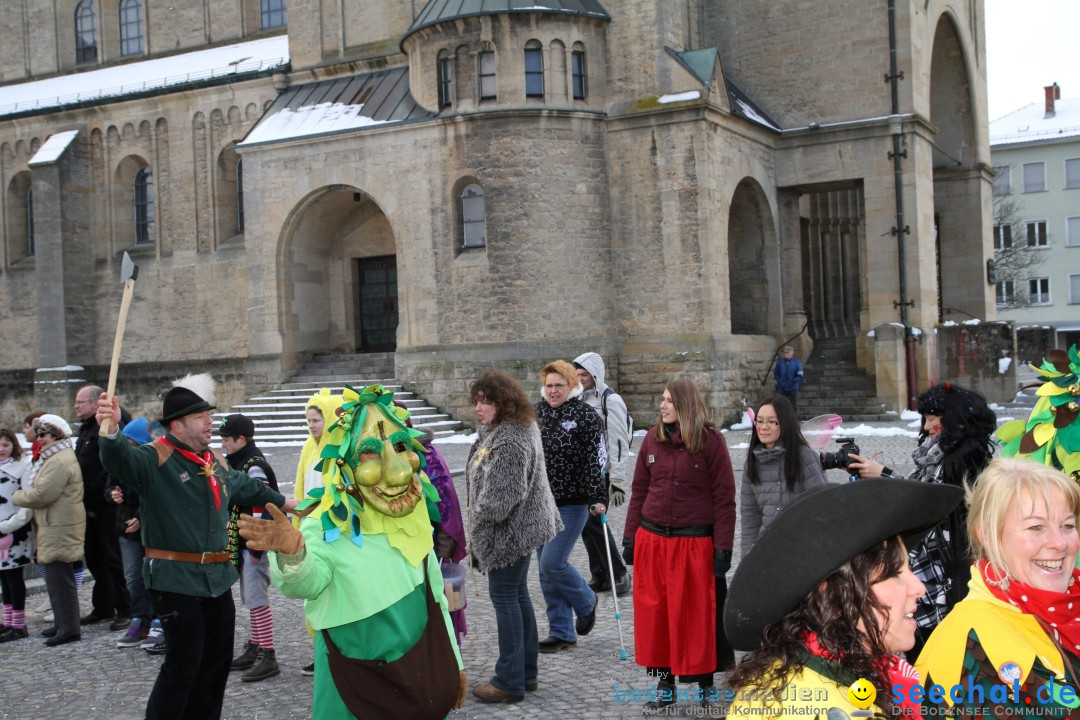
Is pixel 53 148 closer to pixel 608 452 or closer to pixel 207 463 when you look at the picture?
pixel 608 452

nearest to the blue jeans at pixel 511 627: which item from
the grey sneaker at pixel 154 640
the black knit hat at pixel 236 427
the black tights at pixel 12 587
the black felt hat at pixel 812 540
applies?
the black knit hat at pixel 236 427

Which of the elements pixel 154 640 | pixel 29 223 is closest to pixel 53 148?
pixel 29 223

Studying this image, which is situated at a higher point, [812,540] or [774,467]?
[812,540]

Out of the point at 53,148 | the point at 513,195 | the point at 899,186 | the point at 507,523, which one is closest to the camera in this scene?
the point at 507,523

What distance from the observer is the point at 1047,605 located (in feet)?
9.30

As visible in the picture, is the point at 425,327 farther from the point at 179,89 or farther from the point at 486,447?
the point at 486,447

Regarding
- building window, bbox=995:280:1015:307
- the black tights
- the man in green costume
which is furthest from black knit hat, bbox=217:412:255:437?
building window, bbox=995:280:1015:307

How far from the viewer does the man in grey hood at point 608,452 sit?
876cm

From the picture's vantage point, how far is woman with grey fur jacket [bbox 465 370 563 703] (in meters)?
6.12

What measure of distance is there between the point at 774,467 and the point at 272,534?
113 inches

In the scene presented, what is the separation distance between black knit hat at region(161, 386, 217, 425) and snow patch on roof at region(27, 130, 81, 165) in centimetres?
2698

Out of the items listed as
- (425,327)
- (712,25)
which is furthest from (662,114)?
(425,327)

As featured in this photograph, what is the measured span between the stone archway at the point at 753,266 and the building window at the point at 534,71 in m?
5.27

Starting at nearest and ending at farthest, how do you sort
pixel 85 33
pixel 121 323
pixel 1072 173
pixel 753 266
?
pixel 121 323, pixel 753 266, pixel 85 33, pixel 1072 173
